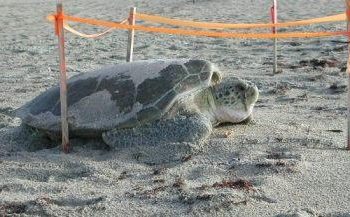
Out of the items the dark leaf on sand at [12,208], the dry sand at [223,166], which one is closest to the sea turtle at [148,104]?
the dry sand at [223,166]

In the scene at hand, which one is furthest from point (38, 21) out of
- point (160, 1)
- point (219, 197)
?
point (219, 197)

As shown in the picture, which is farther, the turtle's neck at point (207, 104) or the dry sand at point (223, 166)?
the turtle's neck at point (207, 104)

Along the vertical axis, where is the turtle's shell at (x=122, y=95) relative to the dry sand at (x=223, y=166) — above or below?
above

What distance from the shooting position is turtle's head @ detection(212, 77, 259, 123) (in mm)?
4250

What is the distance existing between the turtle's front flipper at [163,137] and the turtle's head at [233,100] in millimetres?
316

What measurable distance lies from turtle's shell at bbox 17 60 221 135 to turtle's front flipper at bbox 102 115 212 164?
60 mm

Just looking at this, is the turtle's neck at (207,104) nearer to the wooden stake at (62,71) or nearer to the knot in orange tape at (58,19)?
the wooden stake at (62,71)

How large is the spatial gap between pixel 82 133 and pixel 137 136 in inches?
14.1

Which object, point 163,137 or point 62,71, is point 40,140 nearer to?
point 62,71

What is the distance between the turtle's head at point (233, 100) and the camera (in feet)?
13.9

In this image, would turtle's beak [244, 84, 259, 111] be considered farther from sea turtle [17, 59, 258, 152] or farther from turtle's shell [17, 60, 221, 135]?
turtle's shell [17, 60, 221, 135]

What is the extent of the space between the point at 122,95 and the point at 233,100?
2.52 ft

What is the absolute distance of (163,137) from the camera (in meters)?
3.89

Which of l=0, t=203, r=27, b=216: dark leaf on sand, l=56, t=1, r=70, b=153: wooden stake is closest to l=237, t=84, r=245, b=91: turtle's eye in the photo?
l=56, t=1, r=70, b=153: wooden stake
